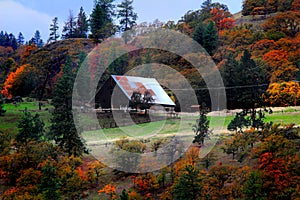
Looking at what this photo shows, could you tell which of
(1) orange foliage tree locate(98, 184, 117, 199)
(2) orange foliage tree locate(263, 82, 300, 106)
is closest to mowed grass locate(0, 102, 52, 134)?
(1) orange foliage tree locate(98, 184, 117, 199)

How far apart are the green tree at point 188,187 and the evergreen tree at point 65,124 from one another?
9.81 metres

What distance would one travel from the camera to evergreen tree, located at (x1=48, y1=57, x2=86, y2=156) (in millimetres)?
25609

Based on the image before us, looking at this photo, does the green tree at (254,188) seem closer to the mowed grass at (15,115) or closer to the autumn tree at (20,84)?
the mowed grass at (15,115)

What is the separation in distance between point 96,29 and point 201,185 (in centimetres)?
6015

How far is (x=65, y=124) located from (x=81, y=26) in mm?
63696

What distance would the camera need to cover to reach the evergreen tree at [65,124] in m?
25.6

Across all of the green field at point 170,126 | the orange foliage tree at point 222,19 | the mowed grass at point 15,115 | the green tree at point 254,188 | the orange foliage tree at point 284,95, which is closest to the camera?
the green tree at point 254,188

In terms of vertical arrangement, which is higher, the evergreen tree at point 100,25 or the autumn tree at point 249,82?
the evergreen tree at point 100,25

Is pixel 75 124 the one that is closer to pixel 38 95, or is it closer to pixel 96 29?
pixel 38 95

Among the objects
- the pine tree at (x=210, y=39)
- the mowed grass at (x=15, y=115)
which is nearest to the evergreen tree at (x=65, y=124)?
the mowed grass at (x=15, y=115)

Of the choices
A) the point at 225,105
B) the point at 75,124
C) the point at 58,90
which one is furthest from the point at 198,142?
the point at 225,105

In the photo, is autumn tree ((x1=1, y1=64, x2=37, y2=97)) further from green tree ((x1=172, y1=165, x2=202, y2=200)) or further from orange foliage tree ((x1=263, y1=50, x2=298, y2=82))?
green tree ((x1=172, y1=165, x2=202, y2=200))

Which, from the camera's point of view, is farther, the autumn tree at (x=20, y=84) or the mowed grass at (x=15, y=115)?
the autumn tree at (x=20, y=84)

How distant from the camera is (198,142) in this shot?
2544 cm
